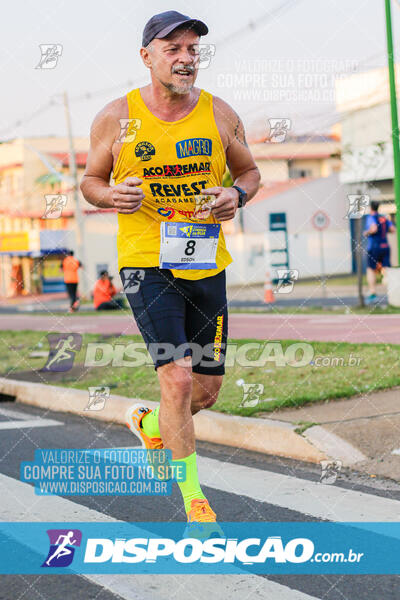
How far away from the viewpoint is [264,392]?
752 cm

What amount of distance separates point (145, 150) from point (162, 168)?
4.3 inches

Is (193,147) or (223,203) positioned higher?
(193,147)

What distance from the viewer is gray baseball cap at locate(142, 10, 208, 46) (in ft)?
12.4

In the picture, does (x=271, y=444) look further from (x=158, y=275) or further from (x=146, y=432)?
(x=158, y=275)

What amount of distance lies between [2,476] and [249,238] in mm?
37140

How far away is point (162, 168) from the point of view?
388 cm

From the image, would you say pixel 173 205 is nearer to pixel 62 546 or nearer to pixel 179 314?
pixel 179 314

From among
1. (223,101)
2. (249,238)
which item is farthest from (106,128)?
(249,238)

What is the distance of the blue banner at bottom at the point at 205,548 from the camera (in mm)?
3521

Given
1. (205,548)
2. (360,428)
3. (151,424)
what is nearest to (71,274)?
(360,428)

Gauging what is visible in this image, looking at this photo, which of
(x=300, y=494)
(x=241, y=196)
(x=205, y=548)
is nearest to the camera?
(x=205, y=548)

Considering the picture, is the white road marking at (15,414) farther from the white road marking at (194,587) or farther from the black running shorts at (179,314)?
the white road marking at (194,587)

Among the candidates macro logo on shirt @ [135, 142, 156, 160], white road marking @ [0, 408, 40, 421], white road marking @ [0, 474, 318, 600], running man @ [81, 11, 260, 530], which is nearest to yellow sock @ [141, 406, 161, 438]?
running man @ [81, 11, 260, 530]

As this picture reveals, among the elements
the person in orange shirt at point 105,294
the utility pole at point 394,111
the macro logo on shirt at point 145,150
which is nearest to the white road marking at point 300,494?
the macro logo on shirt at point 145,150
